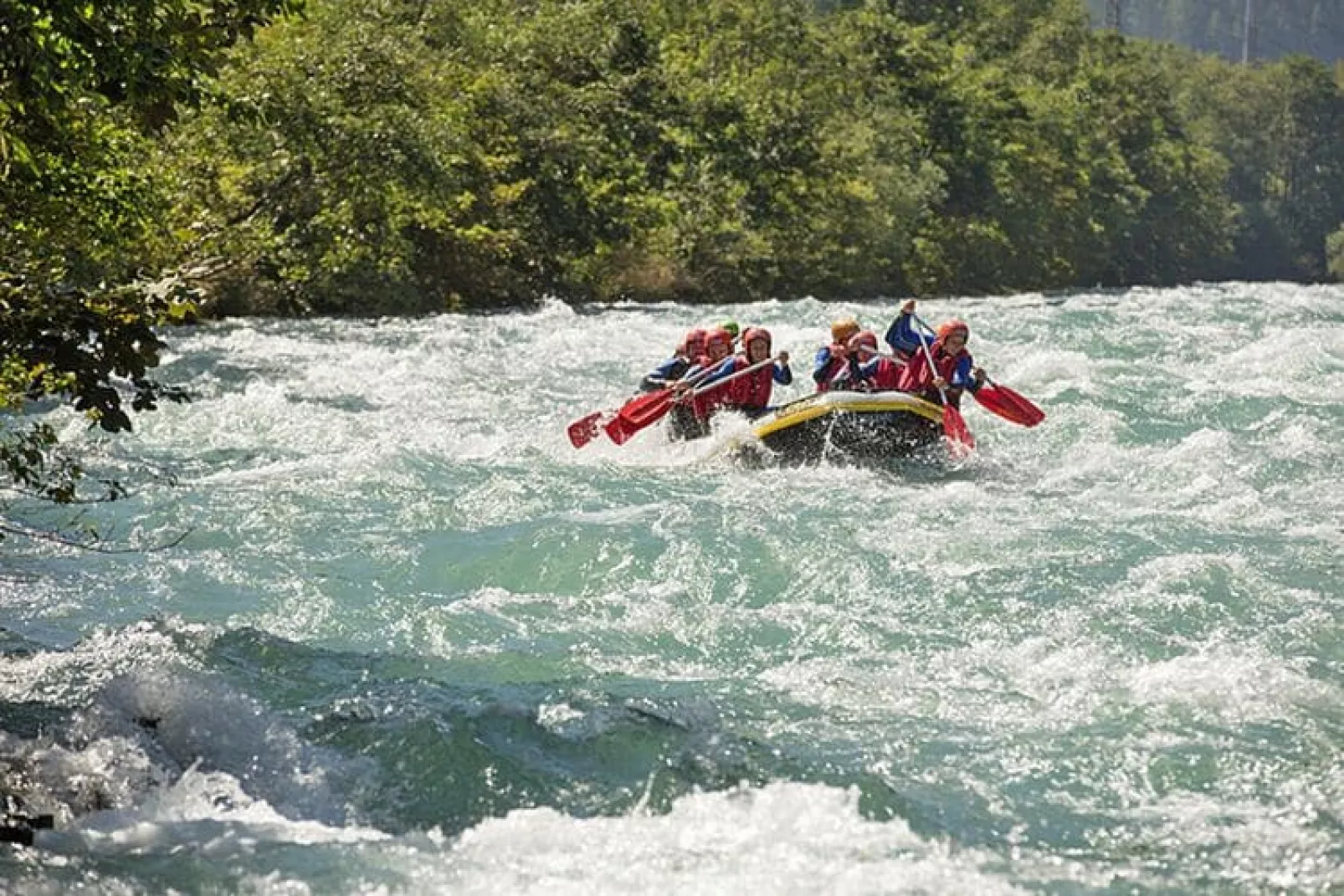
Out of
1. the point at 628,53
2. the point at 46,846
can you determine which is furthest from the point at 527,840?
the point at 628,53

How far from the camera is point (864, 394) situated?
1345 centimetres

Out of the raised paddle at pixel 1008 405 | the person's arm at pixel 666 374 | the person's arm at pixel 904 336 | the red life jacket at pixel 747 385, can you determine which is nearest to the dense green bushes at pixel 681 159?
the person's arm at pixel 666 374

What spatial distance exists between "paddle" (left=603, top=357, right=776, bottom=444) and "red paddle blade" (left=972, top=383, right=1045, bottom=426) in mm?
1715

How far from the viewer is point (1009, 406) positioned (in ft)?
47.1

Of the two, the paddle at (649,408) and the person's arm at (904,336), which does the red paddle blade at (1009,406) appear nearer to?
the person's arm at (904,336)

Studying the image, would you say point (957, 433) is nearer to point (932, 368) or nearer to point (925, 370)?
point (932, 368)

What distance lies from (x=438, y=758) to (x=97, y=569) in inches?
155

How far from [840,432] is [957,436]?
900 millimetres

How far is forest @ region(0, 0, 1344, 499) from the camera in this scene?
662 centimetres

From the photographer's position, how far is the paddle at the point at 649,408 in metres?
14.0

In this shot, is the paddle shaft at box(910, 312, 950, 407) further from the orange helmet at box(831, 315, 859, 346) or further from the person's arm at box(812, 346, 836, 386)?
the person's arm at box(812, 346, 836, 386)

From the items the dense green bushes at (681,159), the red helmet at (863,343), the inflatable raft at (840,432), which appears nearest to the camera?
the inflatable raft at (840,432)

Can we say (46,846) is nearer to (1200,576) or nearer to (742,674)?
(742,674)

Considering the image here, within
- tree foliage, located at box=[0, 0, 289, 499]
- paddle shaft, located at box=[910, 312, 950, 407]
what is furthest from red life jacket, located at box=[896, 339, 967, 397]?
tree foliage, located at box=[0, 0, 289, 499]
